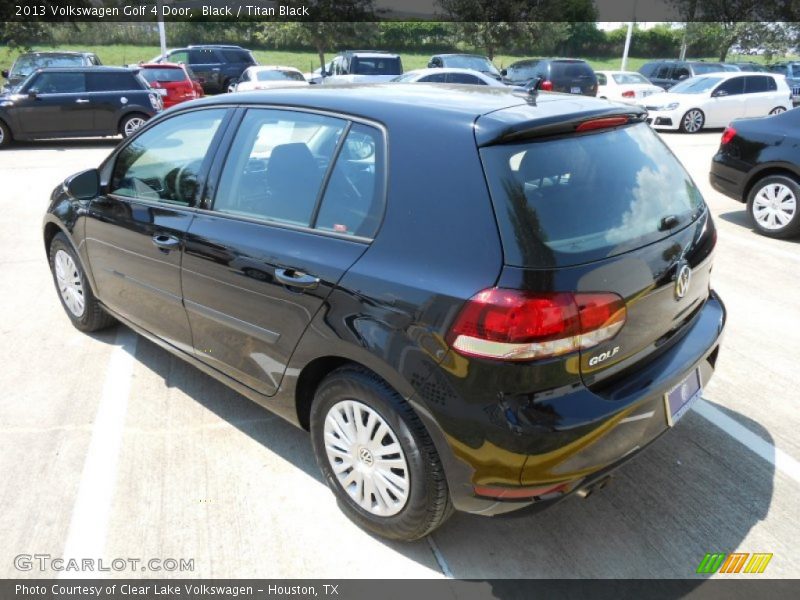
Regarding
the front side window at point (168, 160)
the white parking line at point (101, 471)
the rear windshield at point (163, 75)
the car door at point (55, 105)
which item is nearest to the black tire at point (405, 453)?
the white parking line at point (101, 471)

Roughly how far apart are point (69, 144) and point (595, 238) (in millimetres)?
15529

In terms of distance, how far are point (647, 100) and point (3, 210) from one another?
15263mm

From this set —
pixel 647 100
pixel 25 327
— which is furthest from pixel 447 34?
pixel 25 327

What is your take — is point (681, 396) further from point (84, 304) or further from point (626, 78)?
point (626, 78)

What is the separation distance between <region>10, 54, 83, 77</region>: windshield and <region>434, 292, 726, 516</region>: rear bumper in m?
19.0

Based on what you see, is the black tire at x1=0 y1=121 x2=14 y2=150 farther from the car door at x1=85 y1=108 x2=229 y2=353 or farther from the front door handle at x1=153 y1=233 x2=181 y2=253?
the front door handle at x1=153 y1=233 x2=181 y2=253

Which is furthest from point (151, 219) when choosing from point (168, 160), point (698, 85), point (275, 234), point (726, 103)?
point (698, 85)

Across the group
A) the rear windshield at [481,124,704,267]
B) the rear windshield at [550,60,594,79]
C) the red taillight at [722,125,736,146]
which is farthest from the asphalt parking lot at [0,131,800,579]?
the rear windshield at [550,60,594,79]

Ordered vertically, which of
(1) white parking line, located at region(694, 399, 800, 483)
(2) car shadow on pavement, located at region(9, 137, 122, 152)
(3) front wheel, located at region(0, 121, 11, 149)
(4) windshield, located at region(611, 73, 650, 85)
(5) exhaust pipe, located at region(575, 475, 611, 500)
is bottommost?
(2) car shadow on pavement, located at region(9, 137, 122, 152)

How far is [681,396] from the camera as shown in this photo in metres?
2.57

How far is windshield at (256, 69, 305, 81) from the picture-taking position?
716 inches

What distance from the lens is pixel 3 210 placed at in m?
8.48

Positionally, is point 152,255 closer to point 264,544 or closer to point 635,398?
point 264,544

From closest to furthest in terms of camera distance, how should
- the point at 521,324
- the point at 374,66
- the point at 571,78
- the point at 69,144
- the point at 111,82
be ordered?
the point at 521,324
the point at 111,82
the point at 69,144
the point at 571,78
the point at 374,66
